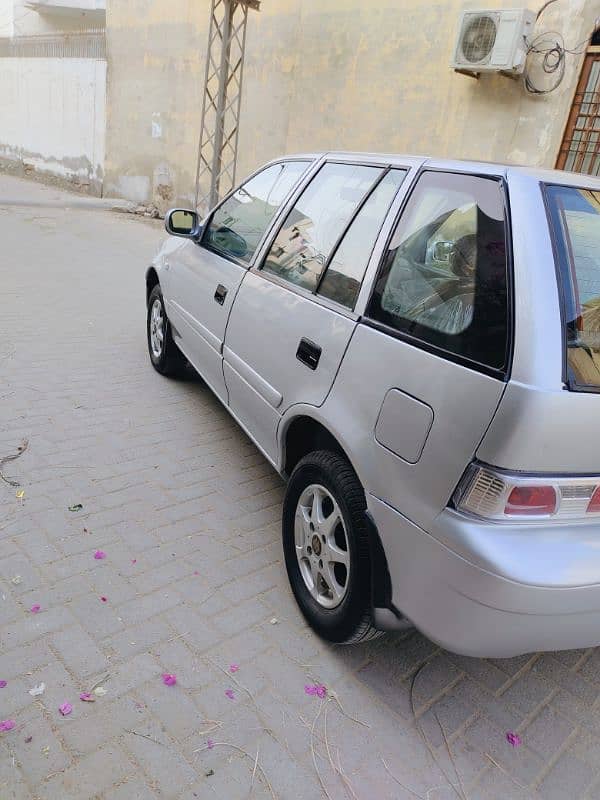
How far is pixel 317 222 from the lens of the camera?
2.75m

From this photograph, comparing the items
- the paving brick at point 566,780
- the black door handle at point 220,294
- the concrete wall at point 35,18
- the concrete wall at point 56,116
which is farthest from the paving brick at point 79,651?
the concrete wall at point 35,18

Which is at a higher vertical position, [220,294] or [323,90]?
[323,90]

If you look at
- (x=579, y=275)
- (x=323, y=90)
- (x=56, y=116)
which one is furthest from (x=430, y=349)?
(x=56, y=116)

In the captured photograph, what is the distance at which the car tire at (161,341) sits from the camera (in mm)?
4605

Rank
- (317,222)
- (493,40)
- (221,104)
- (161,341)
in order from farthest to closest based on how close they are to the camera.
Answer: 1. (221,104)
2. (493,40)
3. (161,341)
4. (317,222)

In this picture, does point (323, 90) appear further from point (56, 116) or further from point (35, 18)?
point (35, 18)

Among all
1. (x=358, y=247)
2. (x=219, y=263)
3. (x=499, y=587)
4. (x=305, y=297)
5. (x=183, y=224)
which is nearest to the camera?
(x=499, y=587)

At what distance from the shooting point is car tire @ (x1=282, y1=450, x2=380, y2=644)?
6.89 feet

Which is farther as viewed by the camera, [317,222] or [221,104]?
[221,104]

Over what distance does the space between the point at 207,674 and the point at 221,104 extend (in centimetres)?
1148

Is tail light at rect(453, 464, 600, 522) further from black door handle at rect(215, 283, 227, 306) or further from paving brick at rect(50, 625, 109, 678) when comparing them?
black door handle at rect(215, 283, 227, 306)

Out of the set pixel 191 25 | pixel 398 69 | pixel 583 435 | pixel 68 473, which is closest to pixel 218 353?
pixel 68 473

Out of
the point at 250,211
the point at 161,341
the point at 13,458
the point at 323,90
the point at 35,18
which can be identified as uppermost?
the point at 35,18

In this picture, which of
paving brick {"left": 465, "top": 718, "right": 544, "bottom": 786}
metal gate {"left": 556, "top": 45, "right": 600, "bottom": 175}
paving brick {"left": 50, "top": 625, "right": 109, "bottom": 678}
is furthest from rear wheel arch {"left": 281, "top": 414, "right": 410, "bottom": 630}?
metal gate {"left": 556, "top": 45, "right": 600, "bottom": 175}
